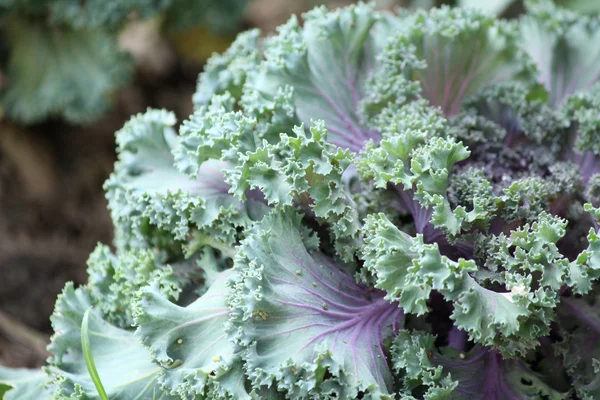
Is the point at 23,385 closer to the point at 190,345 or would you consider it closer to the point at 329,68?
A: the point at 190,345

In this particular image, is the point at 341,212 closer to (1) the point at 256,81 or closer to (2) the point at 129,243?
(1) the point at 256,81

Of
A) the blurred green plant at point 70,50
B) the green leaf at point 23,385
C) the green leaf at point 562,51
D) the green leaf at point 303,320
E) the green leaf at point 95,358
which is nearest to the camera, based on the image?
the green leaf at point 303,320

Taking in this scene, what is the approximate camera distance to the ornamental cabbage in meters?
1.79

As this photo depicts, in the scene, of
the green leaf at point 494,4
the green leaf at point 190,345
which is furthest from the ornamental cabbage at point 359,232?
the green leaf at point 494,4

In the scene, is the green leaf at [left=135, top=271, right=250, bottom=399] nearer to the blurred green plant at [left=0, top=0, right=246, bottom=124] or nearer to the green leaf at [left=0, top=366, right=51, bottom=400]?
the green leaf at [left=0, top=366, right=51, bottom=400]

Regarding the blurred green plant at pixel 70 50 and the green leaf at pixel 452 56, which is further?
the blurred green plant at pixel 70 50

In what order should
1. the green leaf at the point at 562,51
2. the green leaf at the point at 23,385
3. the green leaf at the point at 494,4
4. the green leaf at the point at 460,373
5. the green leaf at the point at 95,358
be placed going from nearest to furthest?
the green leaf at the point at 460,373
the green leaf at the point at 95,358
the green leaf at the point at 23,385
the green leaf at the point at 562,51
the green leaf at the point at 494,4

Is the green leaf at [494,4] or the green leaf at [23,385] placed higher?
the green leaf at [494,4]

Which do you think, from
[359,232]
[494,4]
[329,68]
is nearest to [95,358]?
[359,232]

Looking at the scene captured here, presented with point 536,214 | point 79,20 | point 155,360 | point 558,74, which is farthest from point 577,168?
point 79,20

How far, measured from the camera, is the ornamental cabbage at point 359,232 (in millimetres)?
1789

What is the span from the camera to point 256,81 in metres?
2.32

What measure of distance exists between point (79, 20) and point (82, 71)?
33 cm

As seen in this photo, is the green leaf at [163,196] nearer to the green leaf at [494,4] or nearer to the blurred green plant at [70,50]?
the blurred green plant at [70,50]
